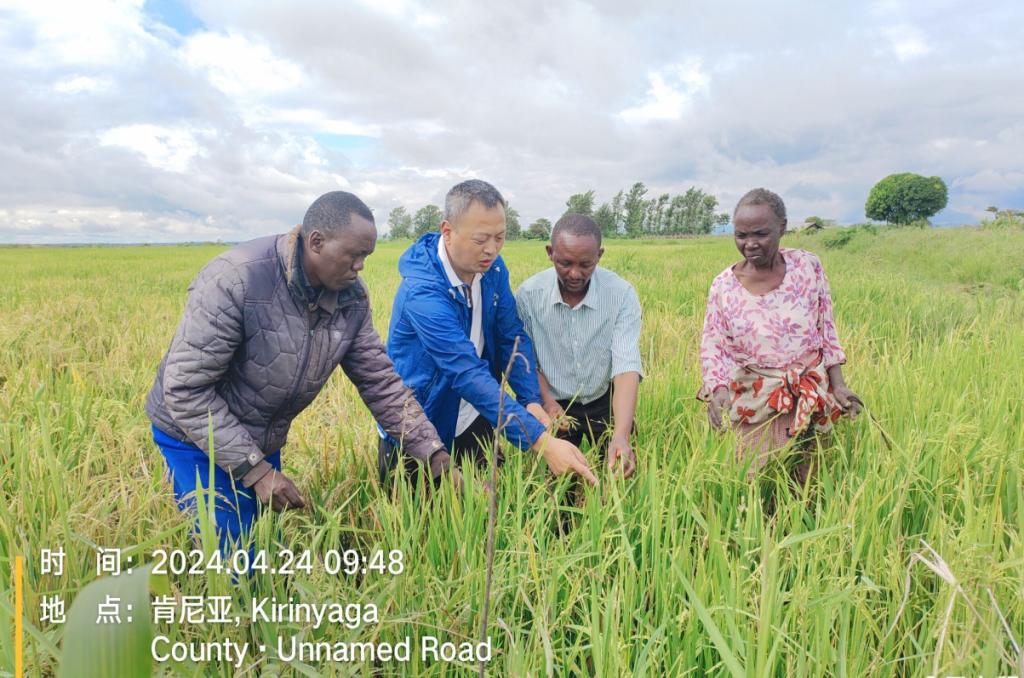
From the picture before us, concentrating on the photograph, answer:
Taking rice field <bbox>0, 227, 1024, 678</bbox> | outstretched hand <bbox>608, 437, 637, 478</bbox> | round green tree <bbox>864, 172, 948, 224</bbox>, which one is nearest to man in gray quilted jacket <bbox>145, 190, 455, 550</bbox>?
rice field <bbox>0, 227, 1024, 678</bbox>

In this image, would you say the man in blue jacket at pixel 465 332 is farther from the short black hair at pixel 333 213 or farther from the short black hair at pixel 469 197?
the short black hair at pixel 333 213

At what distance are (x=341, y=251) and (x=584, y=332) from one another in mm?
1161

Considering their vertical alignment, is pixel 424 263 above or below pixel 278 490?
above

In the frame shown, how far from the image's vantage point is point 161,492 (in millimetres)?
1988

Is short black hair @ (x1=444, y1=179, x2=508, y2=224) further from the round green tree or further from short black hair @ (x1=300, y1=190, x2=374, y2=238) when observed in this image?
the round green tree

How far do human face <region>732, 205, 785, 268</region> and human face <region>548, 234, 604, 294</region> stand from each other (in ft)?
1.83

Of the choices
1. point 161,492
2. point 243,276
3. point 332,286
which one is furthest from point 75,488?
point 332,286

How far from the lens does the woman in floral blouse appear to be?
2330mm

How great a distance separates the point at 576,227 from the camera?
2.33 metres

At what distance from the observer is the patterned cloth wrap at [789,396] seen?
2293mm

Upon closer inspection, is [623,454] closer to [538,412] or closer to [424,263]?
[538,412]

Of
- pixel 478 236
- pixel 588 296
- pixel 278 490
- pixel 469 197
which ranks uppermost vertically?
pixel 469 197

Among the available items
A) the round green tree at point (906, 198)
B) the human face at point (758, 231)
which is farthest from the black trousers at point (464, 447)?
the round green tree at point (906, 198)

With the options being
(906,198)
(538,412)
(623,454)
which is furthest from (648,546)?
(906,198)
